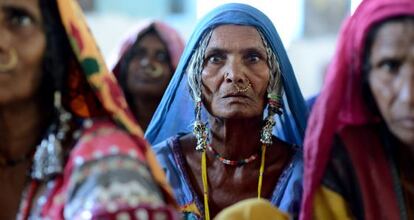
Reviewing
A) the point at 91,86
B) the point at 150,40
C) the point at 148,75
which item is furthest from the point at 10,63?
the point at 150,40

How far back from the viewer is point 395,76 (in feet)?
5.32

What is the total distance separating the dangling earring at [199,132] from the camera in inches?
96.9

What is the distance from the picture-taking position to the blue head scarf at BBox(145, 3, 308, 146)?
2.47 m

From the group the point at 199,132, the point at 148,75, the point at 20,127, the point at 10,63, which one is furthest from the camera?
the point at 148,75

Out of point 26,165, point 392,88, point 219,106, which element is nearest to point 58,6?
point 26,165

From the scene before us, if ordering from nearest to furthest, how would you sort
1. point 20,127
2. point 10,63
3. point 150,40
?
1. point 10,63
2. point 20,127
3. point 150,40

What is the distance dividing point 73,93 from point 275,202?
0.96 meters

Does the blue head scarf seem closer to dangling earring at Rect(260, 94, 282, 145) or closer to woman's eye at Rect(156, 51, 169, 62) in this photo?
dangling earring at Rect(260, 94, 282, 145)

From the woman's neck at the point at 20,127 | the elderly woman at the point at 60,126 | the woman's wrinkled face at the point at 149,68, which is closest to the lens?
the elderly woman at the point at 60,126

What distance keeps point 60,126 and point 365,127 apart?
28.8 inches

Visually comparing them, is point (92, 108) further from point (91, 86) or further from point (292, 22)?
point (292, 22)

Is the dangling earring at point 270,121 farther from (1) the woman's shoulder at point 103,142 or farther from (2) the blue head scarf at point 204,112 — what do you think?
(1) the woman's shoulder at point 103,142

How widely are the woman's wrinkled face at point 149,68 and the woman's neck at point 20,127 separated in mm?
1896

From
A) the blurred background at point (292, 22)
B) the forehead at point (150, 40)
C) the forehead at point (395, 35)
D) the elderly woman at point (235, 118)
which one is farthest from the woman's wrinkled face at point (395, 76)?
the blurred background at point (292, 22)
